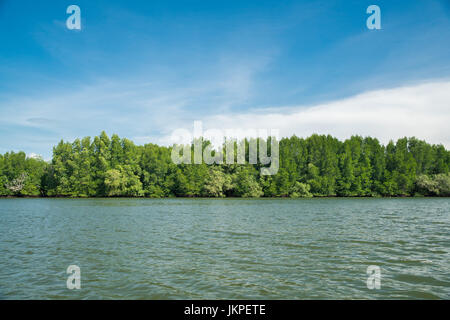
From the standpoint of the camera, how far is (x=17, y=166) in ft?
377

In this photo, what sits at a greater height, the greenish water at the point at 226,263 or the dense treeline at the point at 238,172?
the dense treeline at the point at 238,172

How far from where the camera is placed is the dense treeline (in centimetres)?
10553

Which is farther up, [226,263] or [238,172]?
[238,172]

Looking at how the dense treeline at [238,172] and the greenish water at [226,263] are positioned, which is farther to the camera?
the dense treeline at [238,172]

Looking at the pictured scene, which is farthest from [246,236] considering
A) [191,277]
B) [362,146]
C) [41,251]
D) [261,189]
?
[362,146]

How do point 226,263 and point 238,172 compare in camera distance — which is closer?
point 226,263

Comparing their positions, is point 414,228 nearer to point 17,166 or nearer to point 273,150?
point 273,150

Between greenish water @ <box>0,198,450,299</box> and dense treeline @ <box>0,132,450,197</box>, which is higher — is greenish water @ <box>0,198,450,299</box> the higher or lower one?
the lower one

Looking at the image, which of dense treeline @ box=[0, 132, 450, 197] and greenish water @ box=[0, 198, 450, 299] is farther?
dense treeline @ box=[0, 132, 450, 197]

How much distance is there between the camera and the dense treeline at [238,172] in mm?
105531

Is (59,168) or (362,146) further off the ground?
(362,146)

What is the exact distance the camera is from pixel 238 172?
108 m

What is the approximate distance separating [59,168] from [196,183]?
46.7m
